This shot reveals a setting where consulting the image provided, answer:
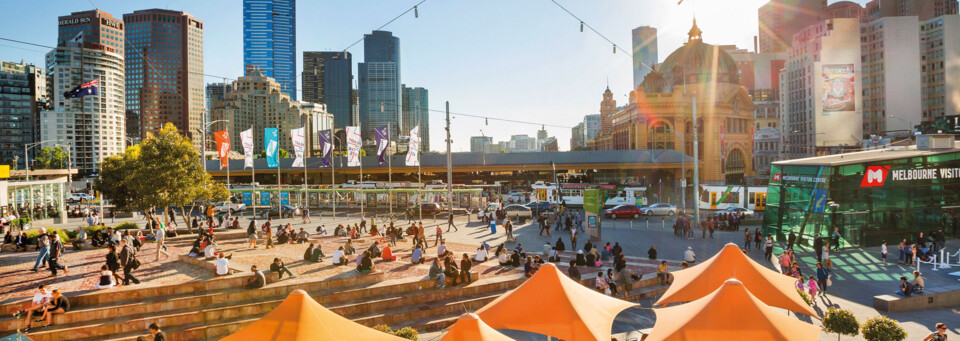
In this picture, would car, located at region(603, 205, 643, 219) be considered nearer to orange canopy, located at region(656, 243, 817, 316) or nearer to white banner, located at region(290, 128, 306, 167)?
white banner, located at region(290, 128, 306, 167)

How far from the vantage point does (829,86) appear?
301ft

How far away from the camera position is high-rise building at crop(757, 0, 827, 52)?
572ft

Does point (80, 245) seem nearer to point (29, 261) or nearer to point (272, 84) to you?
point (29, 261)

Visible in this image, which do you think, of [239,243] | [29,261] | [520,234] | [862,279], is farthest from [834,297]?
[29,261]

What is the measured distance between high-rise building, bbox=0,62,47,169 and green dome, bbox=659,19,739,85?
148 metres

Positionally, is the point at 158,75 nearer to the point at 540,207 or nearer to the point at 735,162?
the point at 735,162

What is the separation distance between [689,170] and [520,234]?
4559cm

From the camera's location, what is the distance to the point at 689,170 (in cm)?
6862

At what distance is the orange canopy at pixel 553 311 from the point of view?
963 cm

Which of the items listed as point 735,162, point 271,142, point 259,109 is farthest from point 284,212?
point 259,109

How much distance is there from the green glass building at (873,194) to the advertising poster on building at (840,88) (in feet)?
253

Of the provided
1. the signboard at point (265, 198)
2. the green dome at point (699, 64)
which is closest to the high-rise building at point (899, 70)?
the green dome at point (699, 64)

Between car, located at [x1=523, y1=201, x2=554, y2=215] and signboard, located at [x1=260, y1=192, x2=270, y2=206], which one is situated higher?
signboard, located at [x1=260, y1=192, x2=270, y2=206]

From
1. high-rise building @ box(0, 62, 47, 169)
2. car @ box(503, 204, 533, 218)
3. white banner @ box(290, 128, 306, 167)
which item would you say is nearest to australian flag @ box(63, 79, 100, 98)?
white banner @ box(290, 128, 306, 167)
